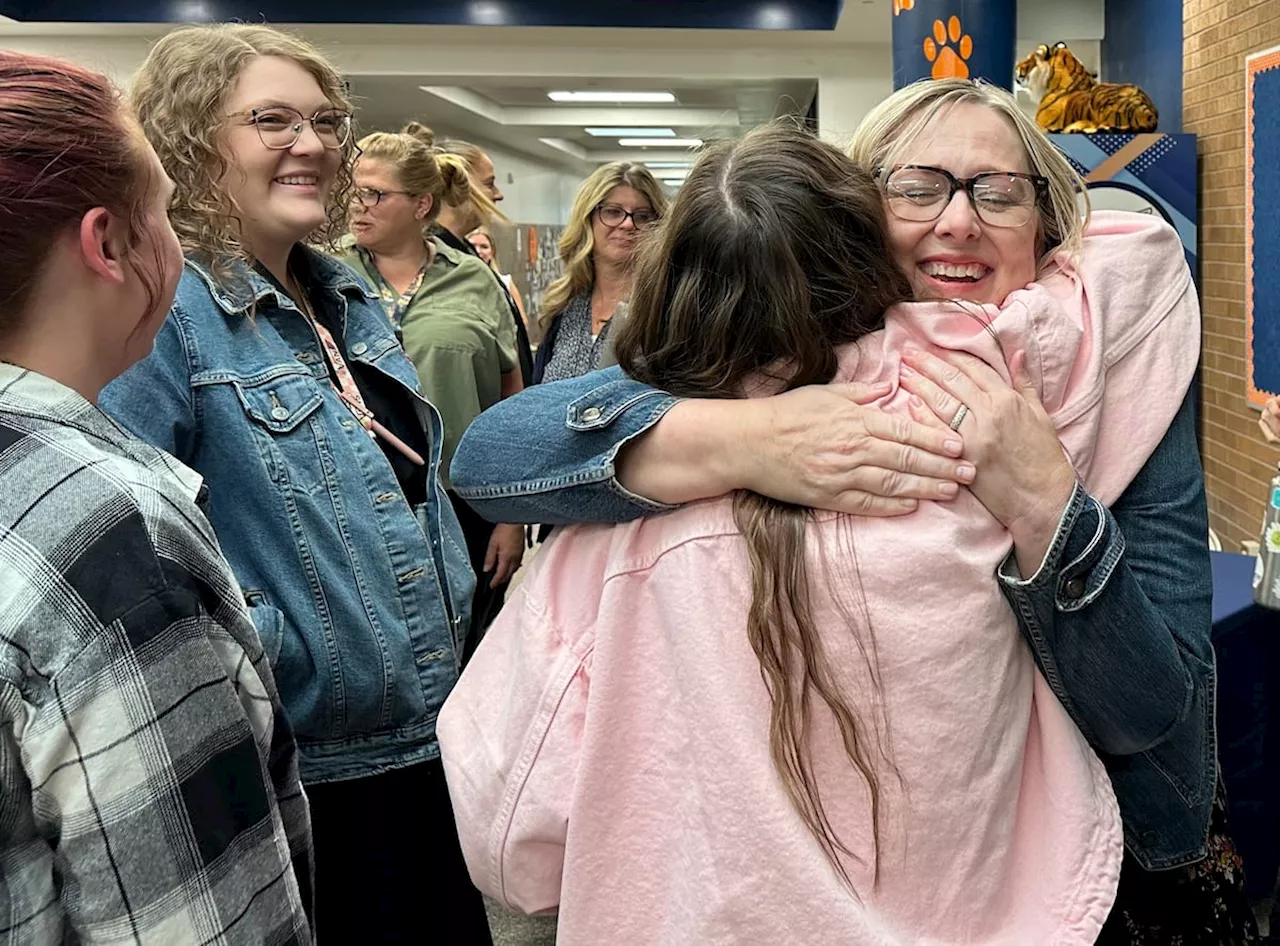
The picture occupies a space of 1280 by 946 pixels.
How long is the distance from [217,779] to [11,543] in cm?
25

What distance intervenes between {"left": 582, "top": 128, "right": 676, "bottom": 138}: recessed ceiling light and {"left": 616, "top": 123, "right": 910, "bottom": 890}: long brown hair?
1390 cm

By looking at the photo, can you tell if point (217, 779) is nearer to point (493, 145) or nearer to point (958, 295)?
point (958, 295)

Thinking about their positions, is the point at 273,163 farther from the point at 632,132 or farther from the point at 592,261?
the point at 632,132

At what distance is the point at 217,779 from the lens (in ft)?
2.93

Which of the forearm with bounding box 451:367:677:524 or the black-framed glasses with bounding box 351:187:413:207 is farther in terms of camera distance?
the black-framed glasses with bounding box 351:187:413:207

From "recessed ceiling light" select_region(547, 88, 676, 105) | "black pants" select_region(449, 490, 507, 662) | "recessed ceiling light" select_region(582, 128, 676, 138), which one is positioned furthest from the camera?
"recessed ceiling light" select_region(582, 128, 676, 138)

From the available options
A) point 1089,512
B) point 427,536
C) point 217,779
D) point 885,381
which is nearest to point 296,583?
point 427,536

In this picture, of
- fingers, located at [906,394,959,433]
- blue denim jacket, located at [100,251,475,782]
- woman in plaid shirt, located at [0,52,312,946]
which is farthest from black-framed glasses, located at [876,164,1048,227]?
blue denim jacket, located at [100,251,475,782]

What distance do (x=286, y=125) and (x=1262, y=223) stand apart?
13.7 feet

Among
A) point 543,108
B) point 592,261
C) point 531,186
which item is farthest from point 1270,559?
point 531,186

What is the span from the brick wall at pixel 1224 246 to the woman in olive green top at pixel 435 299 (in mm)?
3255

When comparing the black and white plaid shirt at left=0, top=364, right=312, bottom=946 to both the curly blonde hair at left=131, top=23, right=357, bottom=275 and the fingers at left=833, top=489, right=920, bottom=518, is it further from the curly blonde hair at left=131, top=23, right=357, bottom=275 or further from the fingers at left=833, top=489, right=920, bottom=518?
the curly blonde hair at left=131, top=23, right=357, bottom=275

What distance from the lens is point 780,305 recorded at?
0.95 m

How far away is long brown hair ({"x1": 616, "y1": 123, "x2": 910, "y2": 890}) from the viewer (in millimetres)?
915
